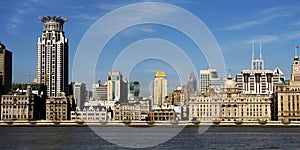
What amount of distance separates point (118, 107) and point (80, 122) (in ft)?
74.6

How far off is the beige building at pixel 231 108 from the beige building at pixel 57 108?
3582 centimetres

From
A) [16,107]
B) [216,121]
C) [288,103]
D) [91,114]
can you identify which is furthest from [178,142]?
[91,114]

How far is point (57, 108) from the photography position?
175m

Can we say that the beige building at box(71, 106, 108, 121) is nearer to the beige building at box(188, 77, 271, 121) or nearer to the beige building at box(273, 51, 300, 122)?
the beige building at box(188, 77, 271, 121)

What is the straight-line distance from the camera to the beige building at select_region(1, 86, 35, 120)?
162625 millimetres

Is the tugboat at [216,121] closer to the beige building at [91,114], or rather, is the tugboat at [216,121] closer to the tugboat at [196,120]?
the tugboat at [196,120]

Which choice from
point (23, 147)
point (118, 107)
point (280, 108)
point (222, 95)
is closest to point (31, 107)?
point (118, 107)

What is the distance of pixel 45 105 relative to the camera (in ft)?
608

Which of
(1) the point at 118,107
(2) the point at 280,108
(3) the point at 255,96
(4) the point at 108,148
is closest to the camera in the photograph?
(4) the point at 108,148

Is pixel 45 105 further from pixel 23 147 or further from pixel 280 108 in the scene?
pixel 23 147

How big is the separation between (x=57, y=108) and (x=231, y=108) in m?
50.3

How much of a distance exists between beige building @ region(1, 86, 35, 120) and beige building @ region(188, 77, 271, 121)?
44.6m

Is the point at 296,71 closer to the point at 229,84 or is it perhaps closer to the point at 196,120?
the point at 229,84

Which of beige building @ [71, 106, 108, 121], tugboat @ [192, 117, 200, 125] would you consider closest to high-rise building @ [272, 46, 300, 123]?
tugboat @ [192, 117, 200, 125]
